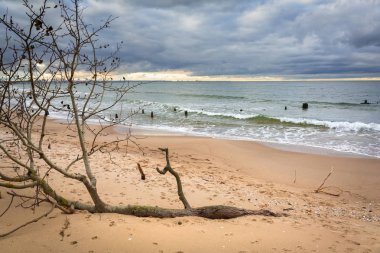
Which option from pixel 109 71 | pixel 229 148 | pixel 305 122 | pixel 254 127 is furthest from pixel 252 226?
pixel 305 122

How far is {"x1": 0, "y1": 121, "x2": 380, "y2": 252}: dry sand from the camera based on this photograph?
13.4 ft

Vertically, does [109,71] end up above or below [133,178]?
above

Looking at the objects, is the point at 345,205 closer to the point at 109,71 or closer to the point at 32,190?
the point at 109,71

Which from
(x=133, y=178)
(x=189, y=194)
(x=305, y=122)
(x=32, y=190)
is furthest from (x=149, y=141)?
(x=305, y=122)

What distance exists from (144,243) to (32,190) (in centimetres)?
302

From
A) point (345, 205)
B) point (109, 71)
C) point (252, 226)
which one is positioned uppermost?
point (109, 71)

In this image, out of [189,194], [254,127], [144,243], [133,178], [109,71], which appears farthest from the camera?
[254,127]

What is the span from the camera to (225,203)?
22.0 feet

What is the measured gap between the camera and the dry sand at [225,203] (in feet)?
13.4

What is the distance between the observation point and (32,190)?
5.86 m

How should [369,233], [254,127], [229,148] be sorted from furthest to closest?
[254,127] < [229,148] < [369,233]

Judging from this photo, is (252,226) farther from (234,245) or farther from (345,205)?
(345,205)

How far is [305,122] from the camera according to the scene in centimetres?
2298

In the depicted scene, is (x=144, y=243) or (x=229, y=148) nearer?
(x=144, y=243)
